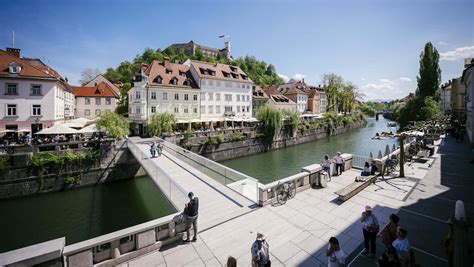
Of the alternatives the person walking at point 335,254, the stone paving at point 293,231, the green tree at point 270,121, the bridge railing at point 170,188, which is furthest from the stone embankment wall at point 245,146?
the person walking at point 335,254

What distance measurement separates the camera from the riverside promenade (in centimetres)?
646

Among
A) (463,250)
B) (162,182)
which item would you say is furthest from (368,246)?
(162,182)

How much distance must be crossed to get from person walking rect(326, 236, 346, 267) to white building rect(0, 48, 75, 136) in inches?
1346

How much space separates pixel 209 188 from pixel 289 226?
5.24 meters

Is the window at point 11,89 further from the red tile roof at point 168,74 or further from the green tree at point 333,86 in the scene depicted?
the green tree at point 333,86

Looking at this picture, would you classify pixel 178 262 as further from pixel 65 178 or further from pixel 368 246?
pixel 65 178

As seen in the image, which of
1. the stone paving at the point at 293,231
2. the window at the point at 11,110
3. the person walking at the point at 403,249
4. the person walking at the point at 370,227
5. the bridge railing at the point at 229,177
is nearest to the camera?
the person walking at the point at 403,249

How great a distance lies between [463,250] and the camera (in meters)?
4.48

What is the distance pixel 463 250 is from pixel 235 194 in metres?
8.16

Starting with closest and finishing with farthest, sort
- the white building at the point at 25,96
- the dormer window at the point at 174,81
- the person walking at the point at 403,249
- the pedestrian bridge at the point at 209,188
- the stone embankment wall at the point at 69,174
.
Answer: the person walking at the point at 403,249
the pedestrian bridge at the point at 209,188
the stone embankment wall at the point at 69,174
the white building at the point at 25,96
the dormer window at the point at 174,81

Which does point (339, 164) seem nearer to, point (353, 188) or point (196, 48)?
point (353, 188)

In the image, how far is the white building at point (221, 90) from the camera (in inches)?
1586

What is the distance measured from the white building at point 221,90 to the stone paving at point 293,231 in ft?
105

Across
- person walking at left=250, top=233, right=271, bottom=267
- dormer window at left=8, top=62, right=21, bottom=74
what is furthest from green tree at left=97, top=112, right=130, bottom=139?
person walking at left=250, top=233, right=271, bottom=267
